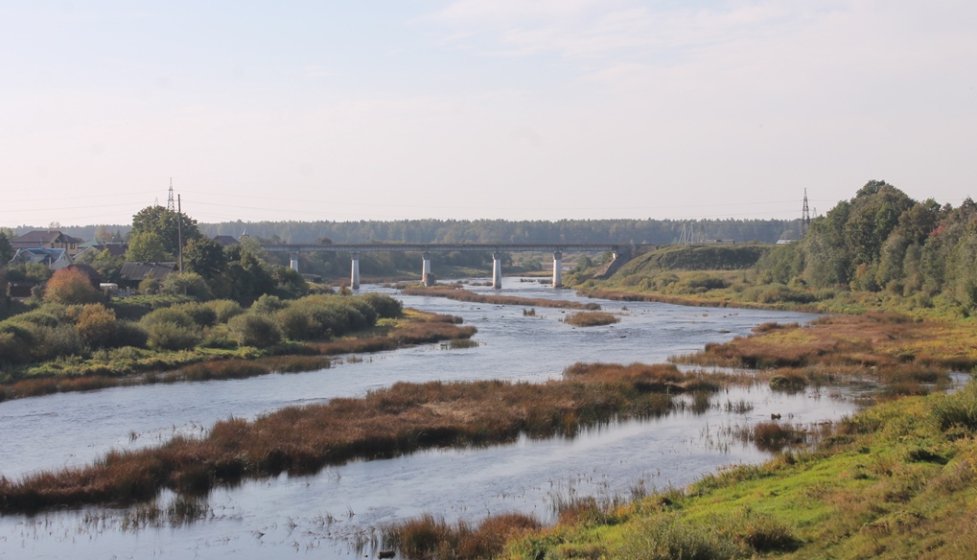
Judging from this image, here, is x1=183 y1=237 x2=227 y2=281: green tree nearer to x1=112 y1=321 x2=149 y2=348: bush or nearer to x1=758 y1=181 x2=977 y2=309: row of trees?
x1=112 y1=321 x2=149 y2=348: bush

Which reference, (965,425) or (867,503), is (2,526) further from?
(965,425)

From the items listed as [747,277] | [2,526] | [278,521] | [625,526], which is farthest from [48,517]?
[747,277]

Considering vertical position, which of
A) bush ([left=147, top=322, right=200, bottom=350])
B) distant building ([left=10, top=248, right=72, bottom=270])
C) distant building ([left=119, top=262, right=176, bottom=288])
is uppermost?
distant building ([left=10, top=248, right=72, bottom=270])

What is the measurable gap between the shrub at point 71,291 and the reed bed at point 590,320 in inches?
1650

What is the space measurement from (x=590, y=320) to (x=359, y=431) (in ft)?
183

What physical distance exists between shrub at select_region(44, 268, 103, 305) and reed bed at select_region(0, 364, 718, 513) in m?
37.7

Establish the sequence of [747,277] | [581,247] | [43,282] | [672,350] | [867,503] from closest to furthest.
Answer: [867,503] < [672,350] < [43,282] < [747,277] < [581,247]

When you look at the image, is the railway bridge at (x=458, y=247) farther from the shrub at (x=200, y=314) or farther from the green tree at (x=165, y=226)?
the shrub at (x=200, y=314)

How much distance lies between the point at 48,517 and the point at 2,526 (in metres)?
1.11

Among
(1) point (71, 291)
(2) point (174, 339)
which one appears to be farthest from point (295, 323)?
(1) point (71, 291)

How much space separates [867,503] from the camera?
18266mm

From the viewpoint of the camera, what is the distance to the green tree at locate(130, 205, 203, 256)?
4230 inches

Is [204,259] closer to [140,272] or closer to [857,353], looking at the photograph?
[140,272]

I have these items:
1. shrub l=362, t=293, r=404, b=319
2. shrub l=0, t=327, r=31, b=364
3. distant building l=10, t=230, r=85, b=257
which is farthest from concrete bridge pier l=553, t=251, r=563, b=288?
shrub l=0, t=327, r=31, b=364
